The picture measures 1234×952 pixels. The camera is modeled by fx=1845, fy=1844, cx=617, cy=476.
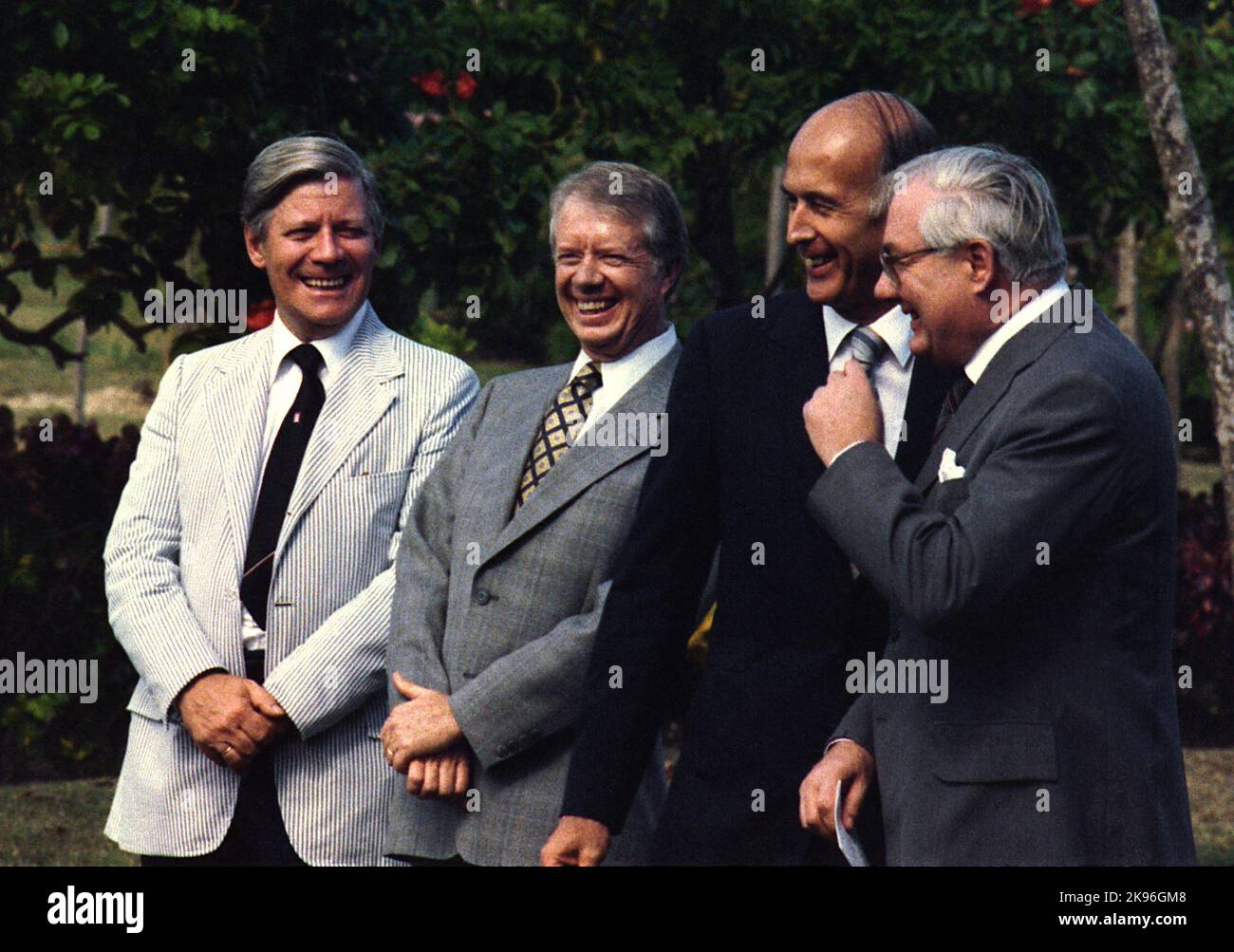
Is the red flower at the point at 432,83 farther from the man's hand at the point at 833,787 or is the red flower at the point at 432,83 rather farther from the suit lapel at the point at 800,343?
the man's hand at the point at 833,787

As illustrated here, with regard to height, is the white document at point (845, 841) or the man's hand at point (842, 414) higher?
the man's hand at point (842, 414)

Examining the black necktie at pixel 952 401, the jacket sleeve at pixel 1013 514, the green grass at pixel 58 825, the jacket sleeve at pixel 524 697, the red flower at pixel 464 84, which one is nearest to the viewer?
the jacket sleeve at pixel 1013 514

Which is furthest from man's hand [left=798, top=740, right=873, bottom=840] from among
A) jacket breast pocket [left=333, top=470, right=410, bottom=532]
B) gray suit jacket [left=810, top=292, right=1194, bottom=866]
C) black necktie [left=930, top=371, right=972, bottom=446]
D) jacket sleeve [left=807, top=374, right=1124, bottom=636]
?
jacket breast pocket [left=333, top=470, right=410, bottom=532]

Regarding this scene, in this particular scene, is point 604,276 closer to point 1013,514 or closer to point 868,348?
point 868,348

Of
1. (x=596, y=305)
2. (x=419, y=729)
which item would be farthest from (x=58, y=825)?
(x=596, y=305)

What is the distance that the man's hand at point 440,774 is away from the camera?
3695 millimetres

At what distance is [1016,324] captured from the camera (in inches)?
116

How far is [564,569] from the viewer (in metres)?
3.77

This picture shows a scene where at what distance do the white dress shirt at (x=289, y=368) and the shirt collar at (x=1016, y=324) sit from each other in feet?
5.46

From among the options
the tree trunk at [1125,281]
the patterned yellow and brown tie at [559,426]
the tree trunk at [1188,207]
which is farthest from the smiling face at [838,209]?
the tree trunk at [1125,281]

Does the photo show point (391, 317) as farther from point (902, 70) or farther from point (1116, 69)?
point (1116, 69)

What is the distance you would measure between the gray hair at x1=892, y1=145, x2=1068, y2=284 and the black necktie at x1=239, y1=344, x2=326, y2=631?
1.69 metres

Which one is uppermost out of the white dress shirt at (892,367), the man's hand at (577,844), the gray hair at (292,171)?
the gray hair at (292,171)
